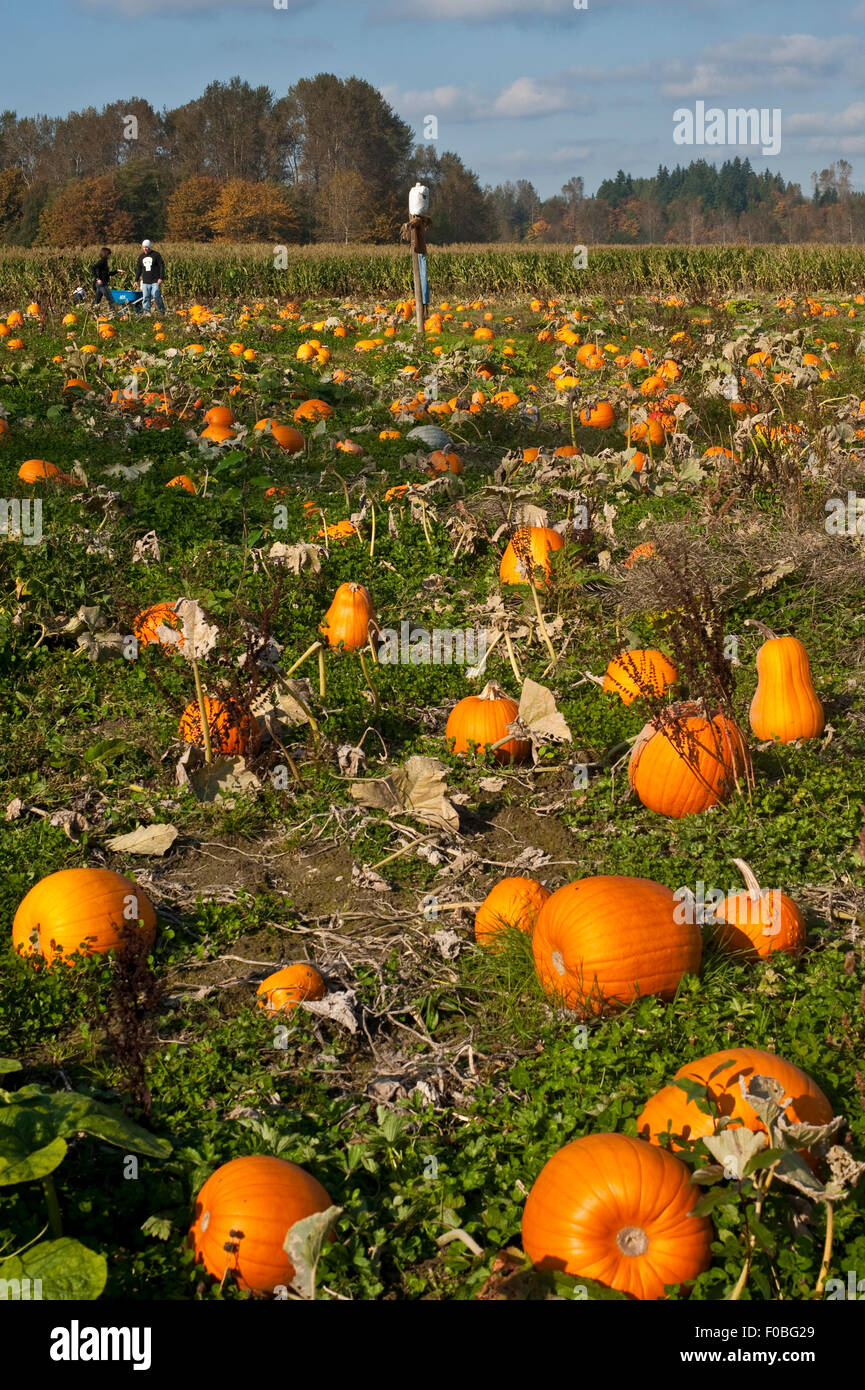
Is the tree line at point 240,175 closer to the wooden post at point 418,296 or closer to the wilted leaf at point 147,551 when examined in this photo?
the wooden post at point 418,296

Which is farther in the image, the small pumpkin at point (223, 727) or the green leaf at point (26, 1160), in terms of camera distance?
the small pumpkin at point (223, 727)

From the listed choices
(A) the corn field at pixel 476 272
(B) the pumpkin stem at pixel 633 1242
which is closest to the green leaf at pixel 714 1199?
(B) the pumpkin stem at pixel 633 1242

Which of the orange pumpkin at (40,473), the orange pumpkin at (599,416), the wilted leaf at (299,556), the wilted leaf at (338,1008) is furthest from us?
the orange pumpkin at (599,416)

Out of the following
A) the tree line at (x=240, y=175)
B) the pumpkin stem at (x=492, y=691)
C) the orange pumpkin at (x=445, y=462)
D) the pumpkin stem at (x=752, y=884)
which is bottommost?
the pumpkin stem at (x=752, y=884)

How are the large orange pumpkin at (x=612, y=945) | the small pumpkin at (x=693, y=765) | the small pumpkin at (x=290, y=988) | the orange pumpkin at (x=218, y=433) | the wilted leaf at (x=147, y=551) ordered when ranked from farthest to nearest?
the orange pumpkin at (x=218, y=433)
the wilted leaf at (x=147, y=551)
the small pumpkin at (x=693, y=765)
the small pumpkin at (x=290, y=988)
the large orange pumpkin at (x=612, y=945)

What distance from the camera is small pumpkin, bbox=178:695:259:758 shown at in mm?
5289

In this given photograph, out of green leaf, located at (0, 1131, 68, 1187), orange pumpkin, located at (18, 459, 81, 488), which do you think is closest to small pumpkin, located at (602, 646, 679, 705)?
green leaf, located at (0, 1131, 68, 1187)

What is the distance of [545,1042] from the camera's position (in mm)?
3627

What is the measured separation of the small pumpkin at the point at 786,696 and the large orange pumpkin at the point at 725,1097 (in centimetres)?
242

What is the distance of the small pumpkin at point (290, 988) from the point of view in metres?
3.86

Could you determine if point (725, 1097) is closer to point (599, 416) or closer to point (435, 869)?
point (435, 869)

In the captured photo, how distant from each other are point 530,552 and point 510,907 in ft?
11.3

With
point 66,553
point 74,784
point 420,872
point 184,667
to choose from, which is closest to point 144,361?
point 66,553

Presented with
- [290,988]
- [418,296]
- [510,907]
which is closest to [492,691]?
[510,907]
